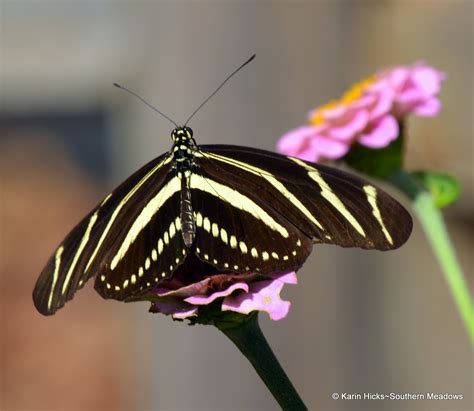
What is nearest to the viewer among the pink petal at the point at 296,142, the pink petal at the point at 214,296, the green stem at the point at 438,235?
the pink petal at the point at 214,296

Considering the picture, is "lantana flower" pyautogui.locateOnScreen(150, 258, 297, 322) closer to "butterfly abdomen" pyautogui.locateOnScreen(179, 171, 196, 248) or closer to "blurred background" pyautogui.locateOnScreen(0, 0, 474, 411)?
"butterfly abdomen" pyautogui.locateOnScreen(179, 171, 196, 248)

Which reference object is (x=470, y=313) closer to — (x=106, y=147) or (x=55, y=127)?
(x=106, y=147)

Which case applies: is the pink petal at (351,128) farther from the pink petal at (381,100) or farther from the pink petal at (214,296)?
the pink petal at (214,296)

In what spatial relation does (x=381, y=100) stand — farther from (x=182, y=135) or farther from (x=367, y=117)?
(x=182, y=135)

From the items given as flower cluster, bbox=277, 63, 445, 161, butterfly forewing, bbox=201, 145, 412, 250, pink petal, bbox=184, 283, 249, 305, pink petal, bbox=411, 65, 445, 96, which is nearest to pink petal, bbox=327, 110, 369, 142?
flower cluster, bbox=277, 63, 445, 161

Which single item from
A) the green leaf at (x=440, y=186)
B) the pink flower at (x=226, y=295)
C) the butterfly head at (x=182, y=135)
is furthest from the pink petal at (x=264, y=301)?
the green leaf at (x=440, y=186)
